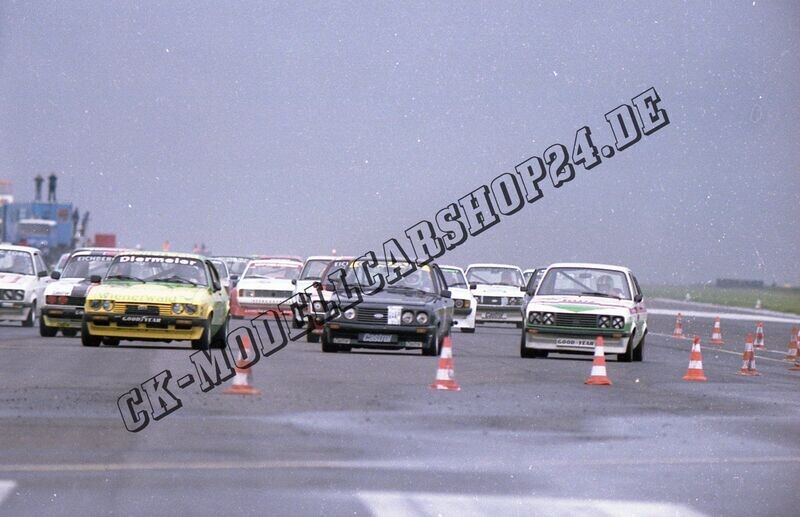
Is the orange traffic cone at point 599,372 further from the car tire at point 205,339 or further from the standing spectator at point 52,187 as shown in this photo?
the standing spectator at point 52,187

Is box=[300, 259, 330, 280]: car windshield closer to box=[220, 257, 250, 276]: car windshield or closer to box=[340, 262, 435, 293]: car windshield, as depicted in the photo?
box=[340, 262, 435, 293]: car windshield

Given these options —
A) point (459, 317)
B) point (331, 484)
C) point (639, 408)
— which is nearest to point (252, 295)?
point (459, 317)

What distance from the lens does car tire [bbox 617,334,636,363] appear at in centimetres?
2335

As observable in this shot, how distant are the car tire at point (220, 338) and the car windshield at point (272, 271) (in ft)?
42.7

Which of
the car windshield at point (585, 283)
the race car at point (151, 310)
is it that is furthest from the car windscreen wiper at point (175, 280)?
the car windshield at point (585, 283)

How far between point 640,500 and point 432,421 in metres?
4.70

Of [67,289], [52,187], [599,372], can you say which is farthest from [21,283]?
[52,187]

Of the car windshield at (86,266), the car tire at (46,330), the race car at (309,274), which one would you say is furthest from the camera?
the race car at (309,274)

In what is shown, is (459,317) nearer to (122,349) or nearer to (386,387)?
(122,349)

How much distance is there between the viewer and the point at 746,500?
8.88 metres

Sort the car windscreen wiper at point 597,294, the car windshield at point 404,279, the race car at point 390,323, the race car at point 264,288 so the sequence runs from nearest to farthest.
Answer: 1. the race car at point 390,323
2. the car windshield at point 404,279
3. the car windscreen wiper at point 597,294
4. the race car at point 264,288

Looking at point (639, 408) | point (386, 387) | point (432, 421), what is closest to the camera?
point (432, 421)

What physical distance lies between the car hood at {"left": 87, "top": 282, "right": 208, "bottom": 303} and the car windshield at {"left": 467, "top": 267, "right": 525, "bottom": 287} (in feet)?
55.0

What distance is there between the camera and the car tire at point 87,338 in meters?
22.5
